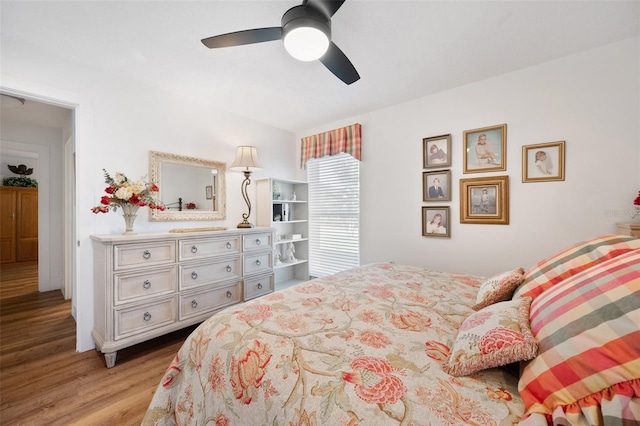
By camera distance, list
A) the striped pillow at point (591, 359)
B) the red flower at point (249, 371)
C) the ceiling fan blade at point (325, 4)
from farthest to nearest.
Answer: the ceiling fan blade at point (325, 4) → the red flower at point (249, 371) → the striped pillow at point (591, 359)

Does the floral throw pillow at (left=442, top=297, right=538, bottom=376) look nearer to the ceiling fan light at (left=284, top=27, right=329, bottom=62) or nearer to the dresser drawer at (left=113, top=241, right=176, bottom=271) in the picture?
the ceiling fan light at (left=284, top=27, right=329, bottom=62)

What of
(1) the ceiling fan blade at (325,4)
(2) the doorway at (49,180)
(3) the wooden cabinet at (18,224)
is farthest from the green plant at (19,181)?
(1) the ceiling fan blade at (325,4)

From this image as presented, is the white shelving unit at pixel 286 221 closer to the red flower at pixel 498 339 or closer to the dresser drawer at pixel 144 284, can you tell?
the dresser drawer at pixel 144 284

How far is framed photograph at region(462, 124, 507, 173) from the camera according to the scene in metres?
2.45

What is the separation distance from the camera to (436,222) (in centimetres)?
282

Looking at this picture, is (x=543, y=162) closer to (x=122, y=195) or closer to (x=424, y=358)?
(x=424, y=358)

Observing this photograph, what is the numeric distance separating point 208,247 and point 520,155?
10.1 ft

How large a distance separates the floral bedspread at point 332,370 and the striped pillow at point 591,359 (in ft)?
0.30

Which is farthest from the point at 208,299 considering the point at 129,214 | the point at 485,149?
the point at 485,149

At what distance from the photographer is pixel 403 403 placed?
680 mm

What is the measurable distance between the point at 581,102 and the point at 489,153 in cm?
71

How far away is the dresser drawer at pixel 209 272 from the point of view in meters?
2.38

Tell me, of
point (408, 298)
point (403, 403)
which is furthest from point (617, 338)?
point (408, 298)

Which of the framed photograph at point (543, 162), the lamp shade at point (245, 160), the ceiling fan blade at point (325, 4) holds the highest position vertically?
the ceiling fan blade at point (325, 4)
